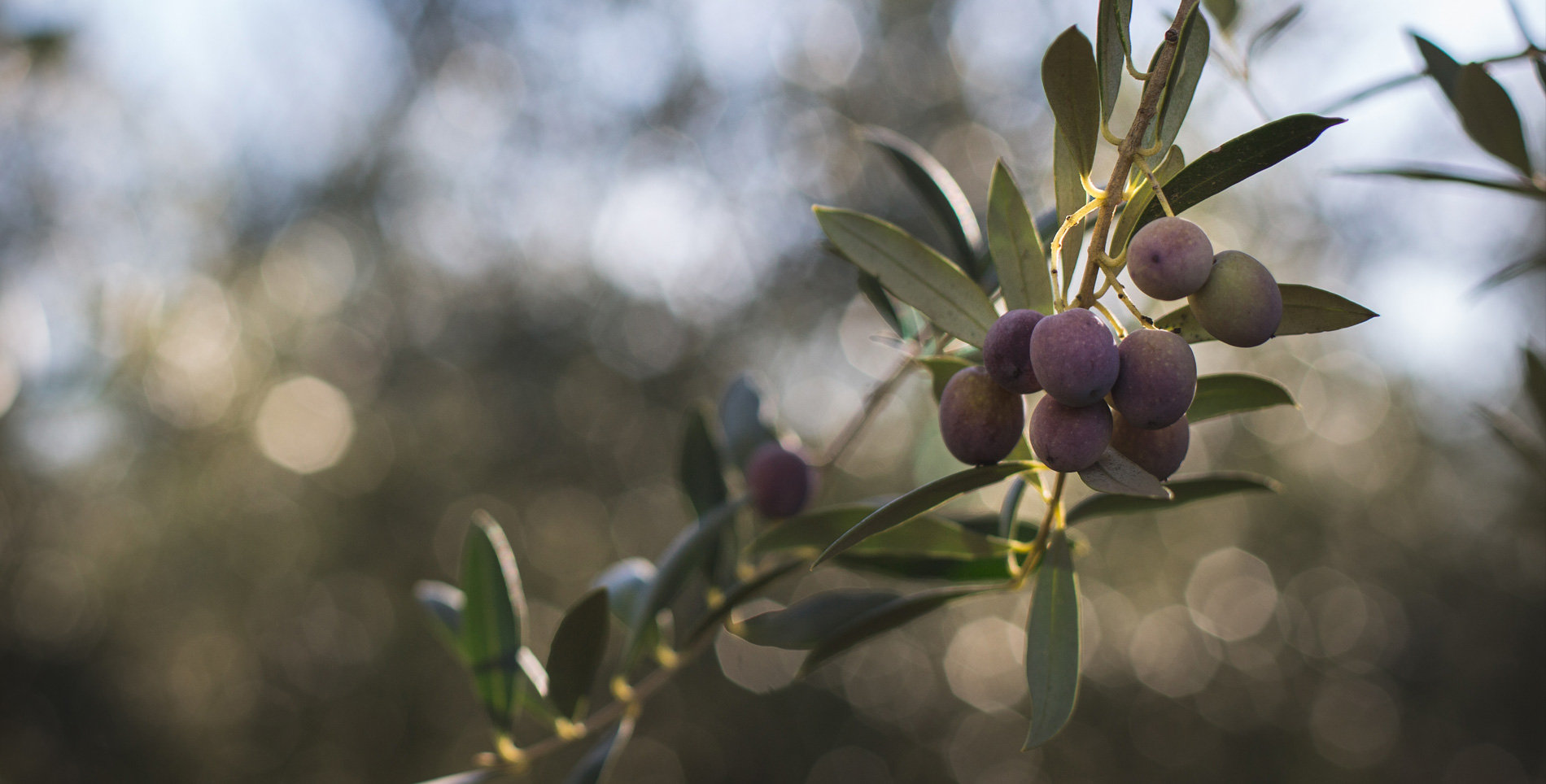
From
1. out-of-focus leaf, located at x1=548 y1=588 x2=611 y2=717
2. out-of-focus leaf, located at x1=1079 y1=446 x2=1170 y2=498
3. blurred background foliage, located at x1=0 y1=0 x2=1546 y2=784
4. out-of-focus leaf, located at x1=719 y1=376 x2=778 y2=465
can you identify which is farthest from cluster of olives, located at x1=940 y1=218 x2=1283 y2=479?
blurred background foliage, located at x1=0 y1=0 x2=1546 y2=784

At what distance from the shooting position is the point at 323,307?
3434 mm

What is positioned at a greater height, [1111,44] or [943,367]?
[1111,44]

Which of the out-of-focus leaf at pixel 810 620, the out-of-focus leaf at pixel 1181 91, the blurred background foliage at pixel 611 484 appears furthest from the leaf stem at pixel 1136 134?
the blurred background foliage at pixel 611 484

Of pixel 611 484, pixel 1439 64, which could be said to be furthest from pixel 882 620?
pixel 611 484

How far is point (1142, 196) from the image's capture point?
27 centimetres

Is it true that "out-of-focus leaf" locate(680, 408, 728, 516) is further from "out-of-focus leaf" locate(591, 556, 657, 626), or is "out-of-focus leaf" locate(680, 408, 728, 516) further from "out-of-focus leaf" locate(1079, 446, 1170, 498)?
"out-of-focus leaf" locate(1079, 446, 1170, 498)

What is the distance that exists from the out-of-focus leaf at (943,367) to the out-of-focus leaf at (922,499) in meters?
0.04

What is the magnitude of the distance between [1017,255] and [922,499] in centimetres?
10

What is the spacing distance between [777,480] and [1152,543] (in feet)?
11.7

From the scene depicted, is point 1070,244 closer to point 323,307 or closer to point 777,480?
point 777,480

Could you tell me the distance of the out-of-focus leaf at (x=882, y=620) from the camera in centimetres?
36

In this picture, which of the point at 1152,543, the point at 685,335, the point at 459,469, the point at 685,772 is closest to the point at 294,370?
the point at 459,469

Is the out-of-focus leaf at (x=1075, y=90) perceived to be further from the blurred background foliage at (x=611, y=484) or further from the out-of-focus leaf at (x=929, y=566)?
the blurred background foliage at (x=611, y=484)

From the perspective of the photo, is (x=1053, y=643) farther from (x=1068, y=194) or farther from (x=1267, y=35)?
(x=1267, y=35)
